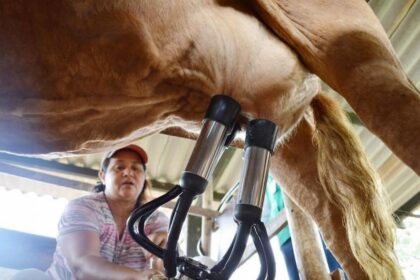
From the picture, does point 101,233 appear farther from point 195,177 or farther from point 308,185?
point 195,177

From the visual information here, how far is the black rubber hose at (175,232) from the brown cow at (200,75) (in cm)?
22

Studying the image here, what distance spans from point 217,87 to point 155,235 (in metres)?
0.89

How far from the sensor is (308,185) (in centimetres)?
126

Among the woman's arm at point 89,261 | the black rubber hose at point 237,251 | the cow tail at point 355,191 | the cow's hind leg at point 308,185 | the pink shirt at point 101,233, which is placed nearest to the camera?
the black rubber hose at point 237,251

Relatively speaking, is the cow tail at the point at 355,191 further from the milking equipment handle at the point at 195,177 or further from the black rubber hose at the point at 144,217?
the black rubber hose at the point at 144,217

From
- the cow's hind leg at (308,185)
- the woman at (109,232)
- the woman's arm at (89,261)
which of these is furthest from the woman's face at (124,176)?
the cow's hind leg at (308,185)

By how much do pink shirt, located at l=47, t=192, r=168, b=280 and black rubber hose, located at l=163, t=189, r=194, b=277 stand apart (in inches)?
32.2

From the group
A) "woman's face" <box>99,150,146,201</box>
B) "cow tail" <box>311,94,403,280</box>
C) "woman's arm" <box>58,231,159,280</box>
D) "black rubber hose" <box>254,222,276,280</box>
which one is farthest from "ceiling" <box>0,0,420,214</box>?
"black rubber hose" <box>254,222,276,280</box>

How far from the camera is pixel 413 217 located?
162 inches

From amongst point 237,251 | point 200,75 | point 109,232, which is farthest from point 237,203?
point 109,232

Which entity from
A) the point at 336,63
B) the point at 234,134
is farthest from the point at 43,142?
the point at 336,63

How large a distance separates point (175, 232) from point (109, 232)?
970 mm

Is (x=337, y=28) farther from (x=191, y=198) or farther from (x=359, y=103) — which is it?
(x=191, y=198)

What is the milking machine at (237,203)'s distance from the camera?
30.6 inches
